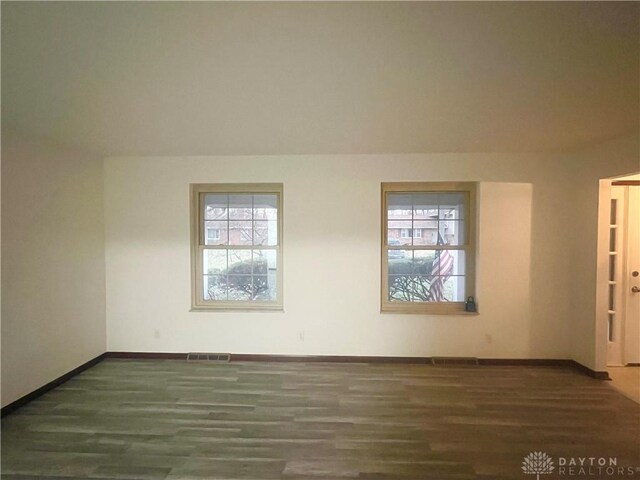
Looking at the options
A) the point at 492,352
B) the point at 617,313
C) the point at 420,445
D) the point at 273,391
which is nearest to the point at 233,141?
the point at 273,391

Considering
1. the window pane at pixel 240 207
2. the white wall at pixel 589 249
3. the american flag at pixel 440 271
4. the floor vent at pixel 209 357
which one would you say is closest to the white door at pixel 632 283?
the white wall at pixel 589 249

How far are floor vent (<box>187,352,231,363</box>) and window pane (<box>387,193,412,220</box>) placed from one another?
2551mm

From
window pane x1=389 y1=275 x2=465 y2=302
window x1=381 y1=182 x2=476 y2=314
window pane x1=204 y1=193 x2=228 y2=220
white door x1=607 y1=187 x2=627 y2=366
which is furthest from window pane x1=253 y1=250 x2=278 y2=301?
white door x1=607 y1=187 x2=627 y2=366

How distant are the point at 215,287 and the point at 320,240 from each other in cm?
145

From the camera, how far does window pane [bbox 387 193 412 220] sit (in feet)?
12.7

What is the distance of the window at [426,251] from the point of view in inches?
152

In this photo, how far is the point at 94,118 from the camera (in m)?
2.53

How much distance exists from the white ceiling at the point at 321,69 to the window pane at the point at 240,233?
1290 mm

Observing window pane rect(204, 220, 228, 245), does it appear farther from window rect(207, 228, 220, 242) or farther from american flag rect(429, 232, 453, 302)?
american flag rect(429, 232, 453, 302)

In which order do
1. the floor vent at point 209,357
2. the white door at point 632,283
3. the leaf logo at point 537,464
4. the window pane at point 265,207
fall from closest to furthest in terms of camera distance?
1. the leaf logo at point 537,464
2. the white door at point 632,283
3. the floor vent at point 209,357
4. the window pane at point 265,207

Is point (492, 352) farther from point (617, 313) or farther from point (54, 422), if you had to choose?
point (54, 422)

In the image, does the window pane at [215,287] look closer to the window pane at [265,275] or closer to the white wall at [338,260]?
the white wall at [338,260]

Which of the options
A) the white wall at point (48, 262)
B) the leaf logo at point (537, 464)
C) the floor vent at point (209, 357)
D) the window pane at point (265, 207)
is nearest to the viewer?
the leaf logo at point (537, 464)

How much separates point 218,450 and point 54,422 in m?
1.46
